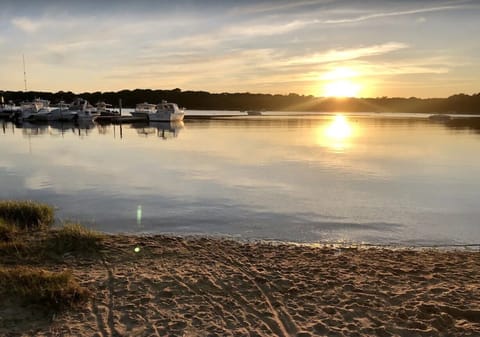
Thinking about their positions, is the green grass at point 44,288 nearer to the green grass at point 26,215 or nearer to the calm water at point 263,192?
the green grass at point 26,215

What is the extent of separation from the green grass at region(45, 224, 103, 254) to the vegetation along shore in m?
0.02

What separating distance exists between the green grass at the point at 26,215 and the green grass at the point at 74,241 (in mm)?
1343

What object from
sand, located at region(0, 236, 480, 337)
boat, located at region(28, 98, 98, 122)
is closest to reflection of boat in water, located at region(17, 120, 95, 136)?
boat, located at region(28, 98, 98, 122)

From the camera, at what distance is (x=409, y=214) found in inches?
487

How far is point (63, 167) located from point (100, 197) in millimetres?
7796

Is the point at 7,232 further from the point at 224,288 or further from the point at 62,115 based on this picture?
the point at 62,115

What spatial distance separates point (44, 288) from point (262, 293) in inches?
120

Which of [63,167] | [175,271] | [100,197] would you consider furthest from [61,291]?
[63,167]

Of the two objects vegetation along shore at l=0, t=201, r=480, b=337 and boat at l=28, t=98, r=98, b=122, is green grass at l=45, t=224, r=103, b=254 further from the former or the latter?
boat at l=28, t=98, r=98, b=122

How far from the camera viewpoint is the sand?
549cm

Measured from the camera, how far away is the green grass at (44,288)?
591cm

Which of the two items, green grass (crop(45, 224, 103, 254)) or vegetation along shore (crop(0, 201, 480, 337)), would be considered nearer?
vegetation along shore (crop(0, 201, 480, 337))

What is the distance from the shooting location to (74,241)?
28.3ft

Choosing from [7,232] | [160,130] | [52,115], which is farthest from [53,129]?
[7,232]
